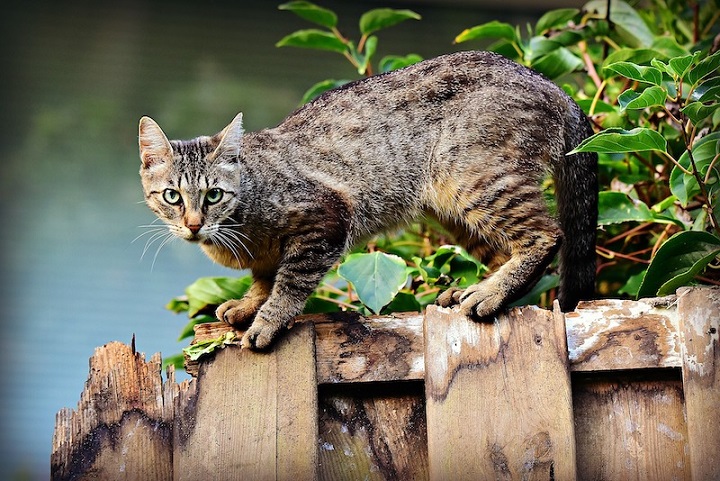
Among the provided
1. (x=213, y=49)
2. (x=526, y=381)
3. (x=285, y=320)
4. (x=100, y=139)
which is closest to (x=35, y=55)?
(x=100, y=139)

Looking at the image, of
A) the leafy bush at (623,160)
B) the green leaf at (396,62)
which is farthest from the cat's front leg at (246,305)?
the green leaf at (396,62)

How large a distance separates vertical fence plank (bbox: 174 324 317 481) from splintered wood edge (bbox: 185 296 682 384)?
0.06m

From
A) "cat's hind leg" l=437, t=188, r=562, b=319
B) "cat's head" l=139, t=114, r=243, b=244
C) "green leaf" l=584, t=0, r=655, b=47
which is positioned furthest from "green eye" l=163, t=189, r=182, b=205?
"green leaf" l=584, t=0, r=655, b=47

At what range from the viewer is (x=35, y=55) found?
514cm

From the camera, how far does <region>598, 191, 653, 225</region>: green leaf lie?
2.89 meters

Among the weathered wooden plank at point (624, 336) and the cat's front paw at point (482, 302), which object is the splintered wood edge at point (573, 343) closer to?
the weathered wooden plank at point (624, 336)

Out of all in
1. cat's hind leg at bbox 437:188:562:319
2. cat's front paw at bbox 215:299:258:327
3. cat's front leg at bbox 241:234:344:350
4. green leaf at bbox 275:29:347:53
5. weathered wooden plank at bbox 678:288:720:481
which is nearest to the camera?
weathered wooden plank at bbox 678:288:720:481

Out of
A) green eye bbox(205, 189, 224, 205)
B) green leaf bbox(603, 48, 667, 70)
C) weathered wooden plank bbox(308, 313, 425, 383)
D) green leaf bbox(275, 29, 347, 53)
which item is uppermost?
green leaf bbox(275, 29, 347, 53)

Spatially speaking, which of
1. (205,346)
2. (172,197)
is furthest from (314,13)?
(205,346)

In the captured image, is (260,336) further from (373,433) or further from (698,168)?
(698,168)

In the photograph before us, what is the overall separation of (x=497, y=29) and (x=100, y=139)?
269 cm

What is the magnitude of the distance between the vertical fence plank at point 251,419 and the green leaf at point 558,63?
165 cm

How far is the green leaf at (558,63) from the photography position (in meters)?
3.37

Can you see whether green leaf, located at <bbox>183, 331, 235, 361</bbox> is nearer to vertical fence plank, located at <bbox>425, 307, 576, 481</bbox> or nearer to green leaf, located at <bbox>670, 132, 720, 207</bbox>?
vertical fence plank, located at <bbox>425, 307, 576, 481</bbox>
